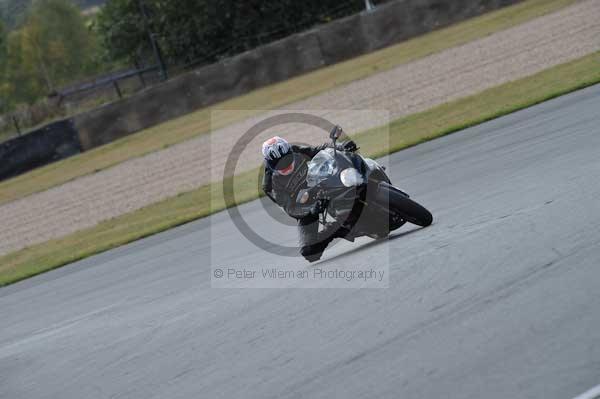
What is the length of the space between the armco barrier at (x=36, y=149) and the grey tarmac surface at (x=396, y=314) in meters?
18.9

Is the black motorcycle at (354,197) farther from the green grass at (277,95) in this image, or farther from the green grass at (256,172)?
the green grass at (277,95)

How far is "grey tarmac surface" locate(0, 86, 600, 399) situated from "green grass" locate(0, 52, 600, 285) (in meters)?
3.46

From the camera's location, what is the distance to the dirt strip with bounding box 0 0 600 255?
19.8m

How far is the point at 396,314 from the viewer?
6.48 metres

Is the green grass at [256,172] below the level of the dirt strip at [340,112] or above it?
above

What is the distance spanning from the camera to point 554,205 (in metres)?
8.17

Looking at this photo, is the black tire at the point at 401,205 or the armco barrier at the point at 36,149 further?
the armco barrier at the point at 36,149

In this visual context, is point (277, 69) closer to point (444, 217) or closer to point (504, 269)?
point (444, 217)

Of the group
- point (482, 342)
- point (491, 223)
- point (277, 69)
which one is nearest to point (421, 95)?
point (277, 69)

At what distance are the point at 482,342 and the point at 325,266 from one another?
3726 mm

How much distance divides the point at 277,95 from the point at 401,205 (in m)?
20.4

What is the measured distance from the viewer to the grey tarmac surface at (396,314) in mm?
5297

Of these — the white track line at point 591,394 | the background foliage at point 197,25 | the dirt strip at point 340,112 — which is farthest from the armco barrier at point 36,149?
the white track line at point 591,394

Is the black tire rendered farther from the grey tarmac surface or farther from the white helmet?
the white helmet
